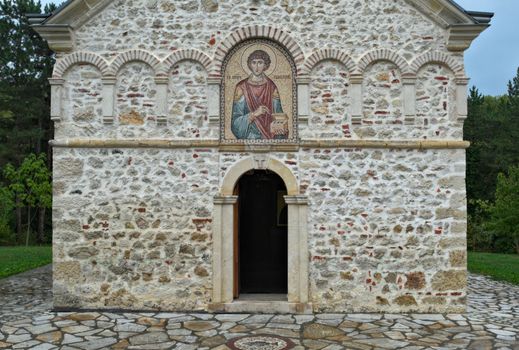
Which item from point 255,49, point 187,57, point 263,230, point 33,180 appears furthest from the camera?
point 33,180

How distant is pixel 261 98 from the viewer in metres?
7.95

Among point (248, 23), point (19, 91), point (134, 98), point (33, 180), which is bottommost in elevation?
point (33, 180)

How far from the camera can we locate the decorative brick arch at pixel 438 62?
25.4 feet

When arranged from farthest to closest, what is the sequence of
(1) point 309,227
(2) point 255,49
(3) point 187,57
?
(2) point 255,49
(3) point 187,57
(1) point 309,227

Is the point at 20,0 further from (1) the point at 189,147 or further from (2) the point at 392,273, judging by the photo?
(2) the point at 392,273

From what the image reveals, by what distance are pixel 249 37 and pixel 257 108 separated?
3.82 feet

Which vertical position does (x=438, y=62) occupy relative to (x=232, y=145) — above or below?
above

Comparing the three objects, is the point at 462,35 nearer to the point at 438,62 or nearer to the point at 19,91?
the point at 438,62

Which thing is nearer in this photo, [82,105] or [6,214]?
[82,105]

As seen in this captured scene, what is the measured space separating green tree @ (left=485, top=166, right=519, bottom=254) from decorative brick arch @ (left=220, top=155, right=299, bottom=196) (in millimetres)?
17073

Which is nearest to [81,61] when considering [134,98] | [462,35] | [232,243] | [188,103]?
[134,98]

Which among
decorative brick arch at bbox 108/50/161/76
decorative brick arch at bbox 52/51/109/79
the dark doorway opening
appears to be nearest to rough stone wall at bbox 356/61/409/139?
the dark doorway opening

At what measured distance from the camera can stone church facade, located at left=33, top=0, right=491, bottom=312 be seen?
773 cm

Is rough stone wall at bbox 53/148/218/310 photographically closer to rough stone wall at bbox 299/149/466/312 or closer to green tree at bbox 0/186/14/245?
rough stone wall at bbox 299/149/466/312
